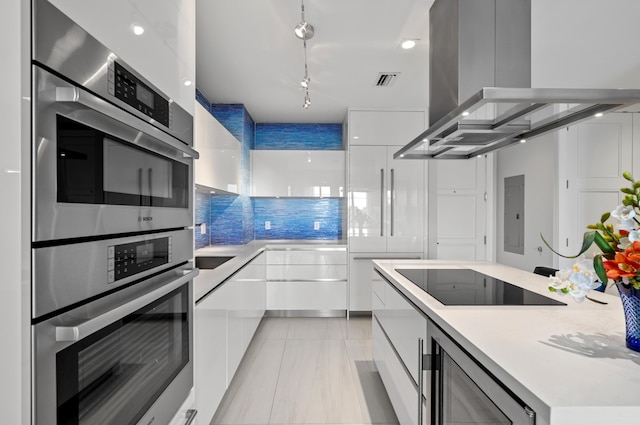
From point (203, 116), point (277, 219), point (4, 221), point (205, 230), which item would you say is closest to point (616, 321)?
point (4, 221)

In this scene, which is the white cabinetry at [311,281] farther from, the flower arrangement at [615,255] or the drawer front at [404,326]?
the flower arrangement at [615,255]

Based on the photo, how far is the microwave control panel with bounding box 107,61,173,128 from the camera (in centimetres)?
85

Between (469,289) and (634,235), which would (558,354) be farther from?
(469,289)

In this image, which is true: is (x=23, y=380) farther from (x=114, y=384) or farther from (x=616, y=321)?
(x=616, y=321)

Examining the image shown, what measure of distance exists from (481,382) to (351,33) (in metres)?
2.37

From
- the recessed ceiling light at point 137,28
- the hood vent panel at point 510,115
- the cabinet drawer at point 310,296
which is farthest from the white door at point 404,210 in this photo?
the recessed ceiling light at point 137,28

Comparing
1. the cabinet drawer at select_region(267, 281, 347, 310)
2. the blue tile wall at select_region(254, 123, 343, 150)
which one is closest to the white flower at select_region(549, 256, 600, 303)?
the cabinet drawer at select_region(267, 281, 347, 310)

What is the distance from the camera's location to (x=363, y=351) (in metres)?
3.30

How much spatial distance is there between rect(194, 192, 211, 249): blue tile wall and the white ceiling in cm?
114

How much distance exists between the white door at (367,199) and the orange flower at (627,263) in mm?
3391

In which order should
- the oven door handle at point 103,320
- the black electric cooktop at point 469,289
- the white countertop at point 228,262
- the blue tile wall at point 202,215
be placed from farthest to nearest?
the blue tile wall at point 202,215, the white countertop at point 228,262, the black electric cooktop at point 469,289, the oven door handle at point 103,320

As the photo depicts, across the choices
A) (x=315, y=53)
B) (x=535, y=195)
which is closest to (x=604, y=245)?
(x=315, y=53)

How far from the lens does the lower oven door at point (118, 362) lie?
664 mm

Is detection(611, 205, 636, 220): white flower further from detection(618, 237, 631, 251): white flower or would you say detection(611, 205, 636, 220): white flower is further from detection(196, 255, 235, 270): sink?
detection(196, 255, 235, 270): sink
